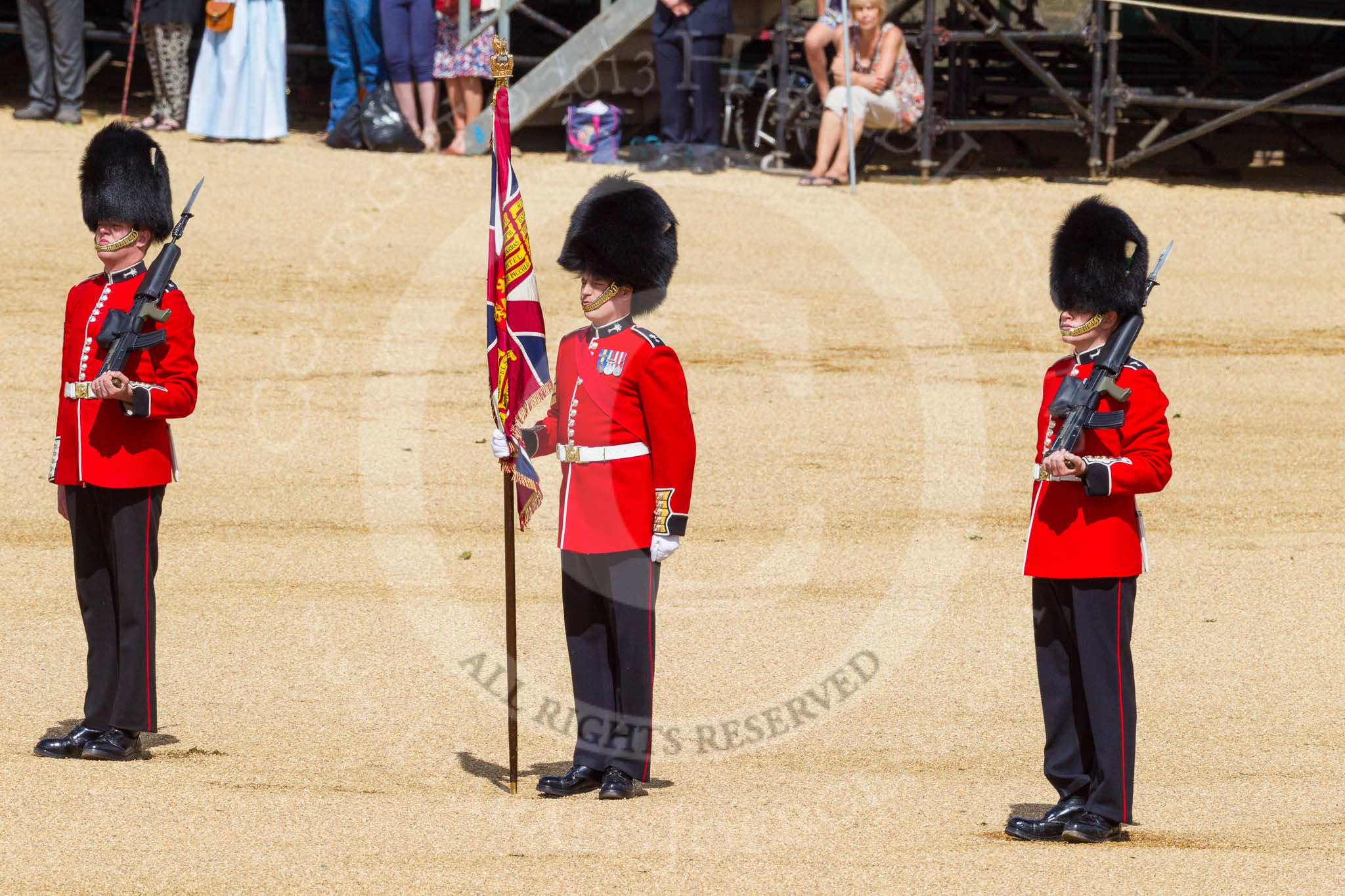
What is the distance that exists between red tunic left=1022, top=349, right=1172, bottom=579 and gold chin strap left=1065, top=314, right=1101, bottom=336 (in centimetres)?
6

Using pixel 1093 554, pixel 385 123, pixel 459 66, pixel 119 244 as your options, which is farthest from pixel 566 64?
pixel 1093 554

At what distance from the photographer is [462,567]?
7281 millimetres

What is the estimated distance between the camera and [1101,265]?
459 centimetres

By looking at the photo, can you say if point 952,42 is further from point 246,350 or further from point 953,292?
point 246,350

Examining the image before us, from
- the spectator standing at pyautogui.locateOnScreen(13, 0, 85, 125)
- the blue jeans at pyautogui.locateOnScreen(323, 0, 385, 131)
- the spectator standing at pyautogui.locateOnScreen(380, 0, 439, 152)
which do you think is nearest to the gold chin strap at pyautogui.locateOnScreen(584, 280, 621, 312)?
the spectator standing at pyautogui.locateOnScreen(380, 0, 439, 152)

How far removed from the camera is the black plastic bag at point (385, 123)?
537 inches

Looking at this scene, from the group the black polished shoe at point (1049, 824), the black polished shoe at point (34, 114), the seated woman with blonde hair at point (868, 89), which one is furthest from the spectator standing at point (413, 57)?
the black polished shoe at point (1049, 824)

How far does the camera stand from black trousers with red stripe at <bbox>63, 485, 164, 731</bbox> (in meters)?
4.99

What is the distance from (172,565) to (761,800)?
3163mm

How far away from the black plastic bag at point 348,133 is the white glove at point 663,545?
9.71 meters

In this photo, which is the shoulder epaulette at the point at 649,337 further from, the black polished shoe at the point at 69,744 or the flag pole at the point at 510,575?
the black polished shoe at the point at 69,744

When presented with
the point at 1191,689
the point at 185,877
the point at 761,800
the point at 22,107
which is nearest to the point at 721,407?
the point at 1191,689

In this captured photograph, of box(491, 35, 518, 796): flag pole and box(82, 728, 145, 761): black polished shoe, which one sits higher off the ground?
box(491, 35, 518, 796): flag pole

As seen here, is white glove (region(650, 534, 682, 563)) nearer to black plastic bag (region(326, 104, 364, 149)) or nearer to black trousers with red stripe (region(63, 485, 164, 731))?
black trousers with red stripe (region(63, 485, 164, 731))
